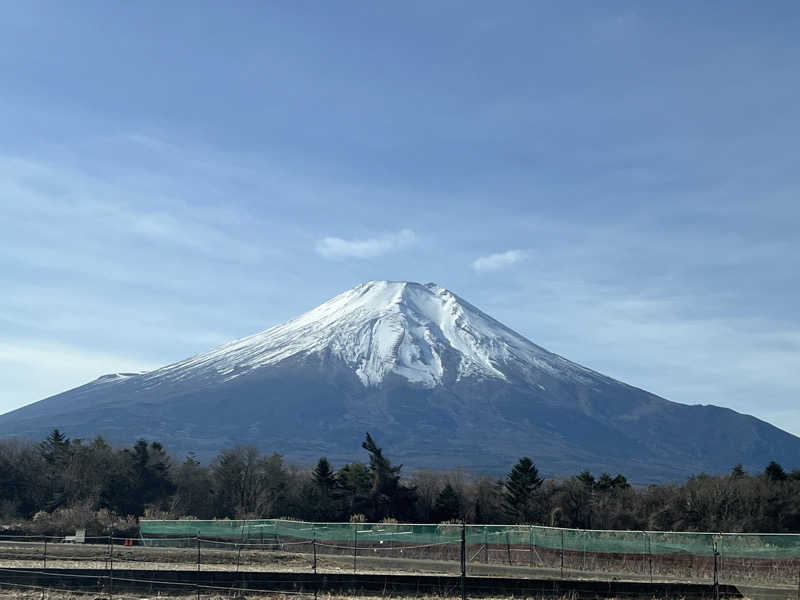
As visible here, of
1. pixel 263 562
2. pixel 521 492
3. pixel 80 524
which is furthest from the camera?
pixel 521 492

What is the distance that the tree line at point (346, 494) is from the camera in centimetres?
5447

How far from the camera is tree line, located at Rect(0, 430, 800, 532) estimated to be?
54.5m

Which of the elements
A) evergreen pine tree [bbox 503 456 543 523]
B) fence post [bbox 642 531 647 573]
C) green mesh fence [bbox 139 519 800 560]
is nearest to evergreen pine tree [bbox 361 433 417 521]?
evergreen pine tree [bbox 503 456 543 523]

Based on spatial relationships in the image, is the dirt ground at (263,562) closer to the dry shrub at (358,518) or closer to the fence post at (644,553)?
the fence post at (644,553)

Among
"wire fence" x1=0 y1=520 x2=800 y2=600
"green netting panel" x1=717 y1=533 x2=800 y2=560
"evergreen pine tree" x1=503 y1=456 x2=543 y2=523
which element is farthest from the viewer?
"evergreen pine tree" x1=503 y1=456 x2=543 y2=523

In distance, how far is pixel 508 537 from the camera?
121ft

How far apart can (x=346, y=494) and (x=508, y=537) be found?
2787 centimetres

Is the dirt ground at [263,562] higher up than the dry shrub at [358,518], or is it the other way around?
the dirt ground at [263,562]

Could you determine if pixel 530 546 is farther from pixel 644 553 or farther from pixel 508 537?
pixel 644 553

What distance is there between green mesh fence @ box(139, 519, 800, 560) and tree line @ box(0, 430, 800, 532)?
1190 cm

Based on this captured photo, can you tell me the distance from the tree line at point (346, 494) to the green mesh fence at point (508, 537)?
11899mm

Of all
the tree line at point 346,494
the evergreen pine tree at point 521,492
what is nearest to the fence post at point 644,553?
the tree line at point 346,494

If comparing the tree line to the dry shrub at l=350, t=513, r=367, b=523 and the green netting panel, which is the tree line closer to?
the dry shrub at l=350, t=513, r=367, b=523

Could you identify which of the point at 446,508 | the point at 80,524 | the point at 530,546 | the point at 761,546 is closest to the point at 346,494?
the point at 446,508
